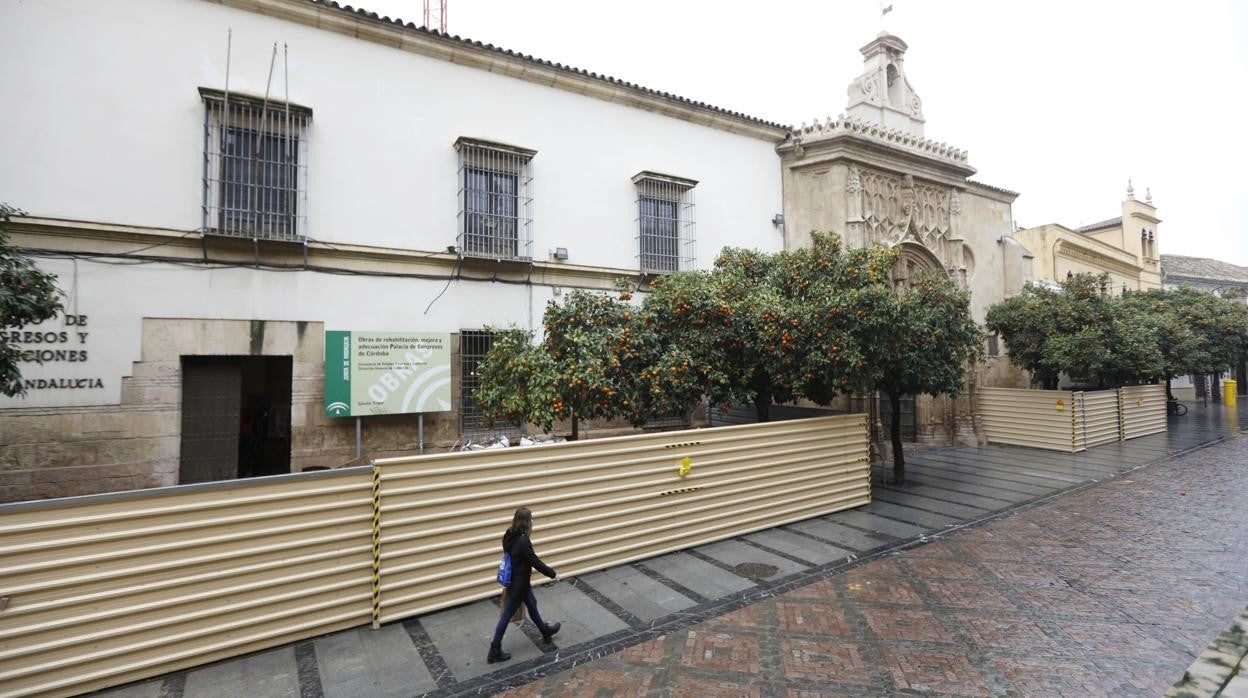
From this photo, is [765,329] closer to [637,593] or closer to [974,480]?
[637,593]

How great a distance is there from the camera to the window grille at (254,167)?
9.19m

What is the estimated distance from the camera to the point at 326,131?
400 inches

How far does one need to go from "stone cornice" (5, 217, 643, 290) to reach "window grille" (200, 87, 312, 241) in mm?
338

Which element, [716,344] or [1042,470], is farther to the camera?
[1042,470]

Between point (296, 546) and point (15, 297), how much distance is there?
3731 millimetres

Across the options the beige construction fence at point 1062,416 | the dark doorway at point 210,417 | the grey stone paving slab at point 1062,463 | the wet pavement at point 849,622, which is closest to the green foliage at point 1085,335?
the beige construction fence at point 1062,416

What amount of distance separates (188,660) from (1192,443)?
79.7 ft

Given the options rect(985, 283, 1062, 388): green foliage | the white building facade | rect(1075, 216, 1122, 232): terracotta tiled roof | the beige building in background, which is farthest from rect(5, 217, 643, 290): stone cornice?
rect(1075, 216, 1122, 232): terracotta tiled roof

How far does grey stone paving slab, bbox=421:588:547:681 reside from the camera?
4.77 m

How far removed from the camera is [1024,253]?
65.2 feet

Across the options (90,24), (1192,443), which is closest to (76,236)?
(90,24)

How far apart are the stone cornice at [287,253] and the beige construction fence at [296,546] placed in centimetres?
585

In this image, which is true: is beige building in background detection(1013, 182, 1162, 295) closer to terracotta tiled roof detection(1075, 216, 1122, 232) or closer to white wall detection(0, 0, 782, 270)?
terracotta tiled roof detection(1075, 216, 1122, 232)

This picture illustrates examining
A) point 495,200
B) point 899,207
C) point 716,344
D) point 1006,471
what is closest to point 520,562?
point 716,344
